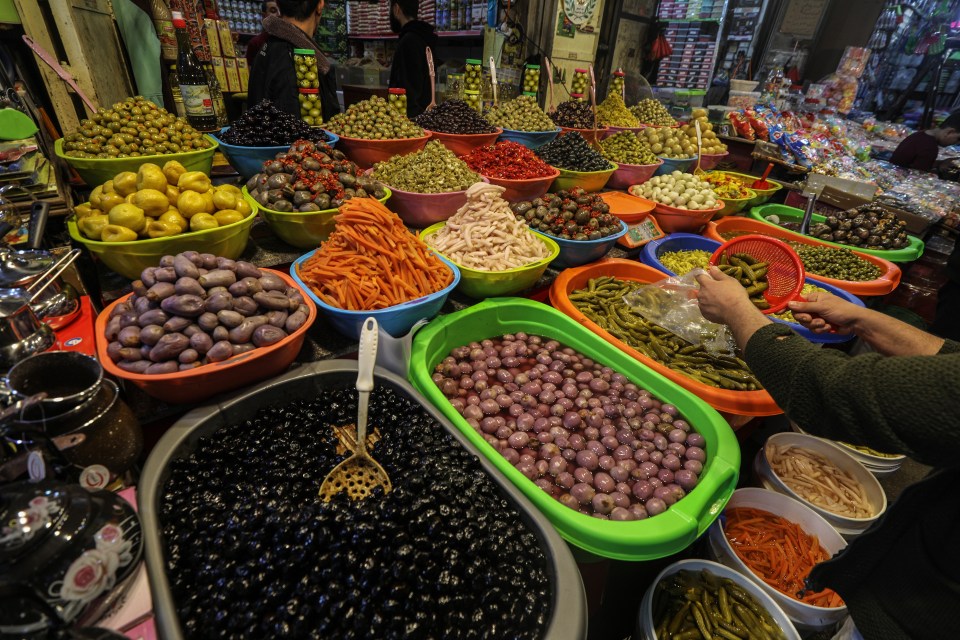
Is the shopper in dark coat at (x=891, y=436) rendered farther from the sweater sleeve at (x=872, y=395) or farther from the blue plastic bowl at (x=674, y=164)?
the blue plastic bowl at (x=674, y=164)

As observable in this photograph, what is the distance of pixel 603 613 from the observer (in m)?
1.94

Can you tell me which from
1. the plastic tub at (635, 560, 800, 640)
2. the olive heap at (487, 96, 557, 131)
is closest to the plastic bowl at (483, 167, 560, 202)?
the olive heap at (487, 96, 557, 131)

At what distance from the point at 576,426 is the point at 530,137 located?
2.57 m

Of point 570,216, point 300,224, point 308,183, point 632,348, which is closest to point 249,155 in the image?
point 308,183

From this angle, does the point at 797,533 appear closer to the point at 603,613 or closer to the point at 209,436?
the point at 603,613

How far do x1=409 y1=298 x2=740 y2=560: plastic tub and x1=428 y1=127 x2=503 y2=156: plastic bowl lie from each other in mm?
1540

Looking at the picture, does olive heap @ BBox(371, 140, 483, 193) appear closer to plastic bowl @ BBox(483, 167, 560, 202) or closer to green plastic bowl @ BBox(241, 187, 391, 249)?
plastic bowl @ BBox(483, 167, 560, 202)

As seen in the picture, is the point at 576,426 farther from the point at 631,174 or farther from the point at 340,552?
the point at 631,174

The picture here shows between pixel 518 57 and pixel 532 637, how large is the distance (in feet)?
19.6

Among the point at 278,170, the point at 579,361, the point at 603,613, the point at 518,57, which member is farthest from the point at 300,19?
the point at 603,613

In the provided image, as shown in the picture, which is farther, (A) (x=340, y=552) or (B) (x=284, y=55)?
(B) (x=284, y=55)

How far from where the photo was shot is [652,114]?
4.70 m

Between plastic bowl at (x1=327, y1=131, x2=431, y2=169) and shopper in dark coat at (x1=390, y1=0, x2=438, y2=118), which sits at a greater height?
shopper in dark coat at (x1=390, y1=0, x2=438, y2=118)

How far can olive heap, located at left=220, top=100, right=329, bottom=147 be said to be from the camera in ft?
7.53
